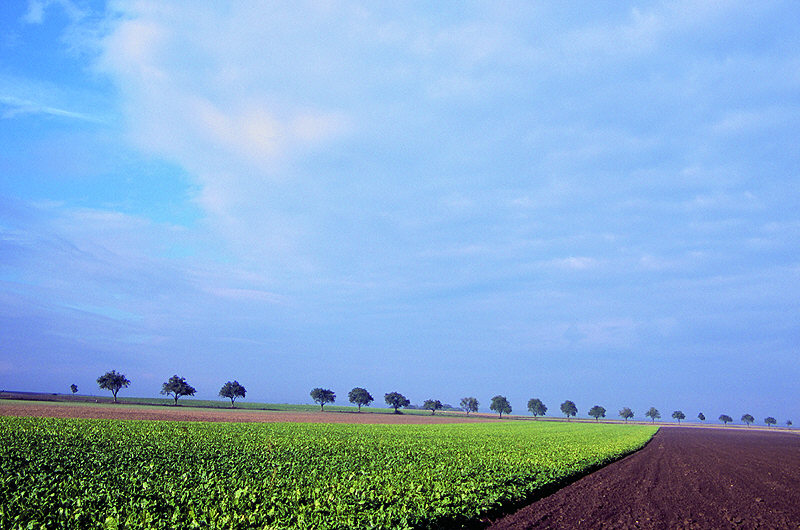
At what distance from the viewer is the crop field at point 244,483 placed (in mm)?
10984

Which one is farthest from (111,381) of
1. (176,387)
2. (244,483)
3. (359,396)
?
(244,483)

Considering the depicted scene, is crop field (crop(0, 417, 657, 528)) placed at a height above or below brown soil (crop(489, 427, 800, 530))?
above

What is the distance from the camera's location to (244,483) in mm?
15625

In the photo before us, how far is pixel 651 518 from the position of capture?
1614 cm

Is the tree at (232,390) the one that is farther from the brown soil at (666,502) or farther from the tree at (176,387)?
the brown soil at (666,502)

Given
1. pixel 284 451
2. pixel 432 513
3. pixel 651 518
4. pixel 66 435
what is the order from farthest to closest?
pixel 66 435 → pixel 284 451 → pixel 651 518 → pixel 432 513

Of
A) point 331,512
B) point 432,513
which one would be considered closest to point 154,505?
point 331,512

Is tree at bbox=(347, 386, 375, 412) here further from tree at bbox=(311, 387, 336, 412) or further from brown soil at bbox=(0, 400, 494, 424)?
brown soil at bbox=(0, 400, 494, 424)

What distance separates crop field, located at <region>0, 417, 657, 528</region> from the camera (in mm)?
10984

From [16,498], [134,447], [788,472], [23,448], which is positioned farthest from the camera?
[788,472]

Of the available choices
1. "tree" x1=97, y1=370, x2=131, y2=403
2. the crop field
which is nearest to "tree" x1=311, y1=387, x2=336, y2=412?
"tree" x1=97, y1=370, x2=131, y2=403

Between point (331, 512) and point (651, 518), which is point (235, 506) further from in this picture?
point (651, 518)

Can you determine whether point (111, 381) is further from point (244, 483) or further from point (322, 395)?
point (244, 483)

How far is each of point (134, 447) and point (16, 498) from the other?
14248 mm
